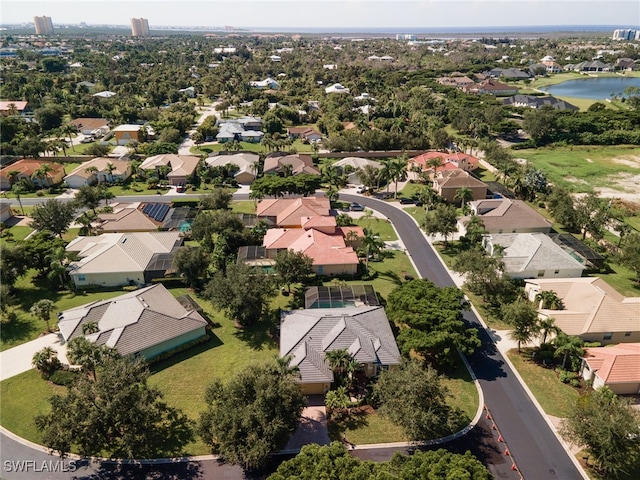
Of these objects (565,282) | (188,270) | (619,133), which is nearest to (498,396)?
(565,282)

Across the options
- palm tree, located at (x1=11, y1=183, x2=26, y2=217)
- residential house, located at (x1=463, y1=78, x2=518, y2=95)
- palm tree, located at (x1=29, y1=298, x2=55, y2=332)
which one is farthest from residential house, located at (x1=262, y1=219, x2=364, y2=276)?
residential house, located at (x1=463, y1=78, x2=518, y2=95)

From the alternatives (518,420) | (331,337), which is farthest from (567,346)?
(331,337)

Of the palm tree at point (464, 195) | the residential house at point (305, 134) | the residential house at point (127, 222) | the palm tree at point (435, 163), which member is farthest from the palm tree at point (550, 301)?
the residential house at point (305, 134)

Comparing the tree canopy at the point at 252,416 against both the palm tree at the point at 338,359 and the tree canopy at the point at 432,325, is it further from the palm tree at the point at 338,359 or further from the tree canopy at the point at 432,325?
the tree canopy at the point at 432,325

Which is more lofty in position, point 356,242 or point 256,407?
point 256,407

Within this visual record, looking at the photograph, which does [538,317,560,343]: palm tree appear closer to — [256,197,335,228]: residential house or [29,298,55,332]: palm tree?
[256,197,335,228]: residential house

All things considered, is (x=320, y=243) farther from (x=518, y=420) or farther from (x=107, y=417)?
(x=107, y=417)

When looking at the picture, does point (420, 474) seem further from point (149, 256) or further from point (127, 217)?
point (127, 217)
